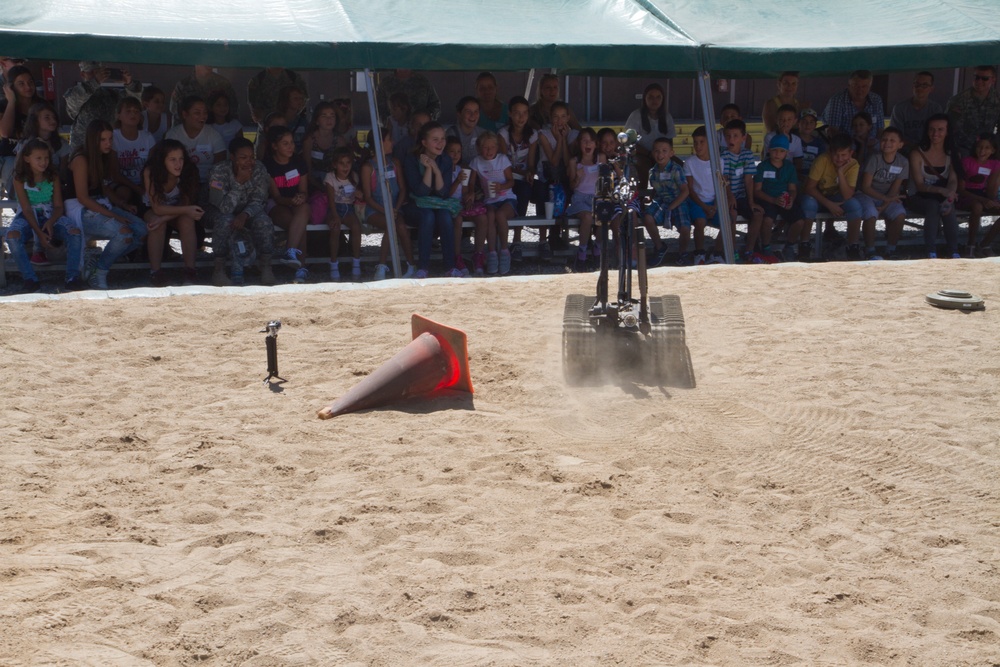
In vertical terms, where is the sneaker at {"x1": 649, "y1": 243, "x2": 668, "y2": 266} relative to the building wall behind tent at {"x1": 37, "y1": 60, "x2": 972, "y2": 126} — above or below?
below

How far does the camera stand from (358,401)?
224 inches

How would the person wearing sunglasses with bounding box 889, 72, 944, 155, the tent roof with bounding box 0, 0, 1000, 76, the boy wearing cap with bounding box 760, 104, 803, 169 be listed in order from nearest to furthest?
the tent roof with bounding box 0, 0, 1000, 76
the boy wearing cap with bounding box 760, 104, 803, 169
the person wearing sunglasses with bounding box 889, 72, 944, 155

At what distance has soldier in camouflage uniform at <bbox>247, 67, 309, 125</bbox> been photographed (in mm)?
10688

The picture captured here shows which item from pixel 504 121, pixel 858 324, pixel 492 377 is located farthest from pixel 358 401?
pixel 504 121

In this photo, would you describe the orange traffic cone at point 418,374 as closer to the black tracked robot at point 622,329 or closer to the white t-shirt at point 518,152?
the black tracked robot at point 622,329

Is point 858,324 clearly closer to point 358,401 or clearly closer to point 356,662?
point 358,401

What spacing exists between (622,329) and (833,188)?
5.44m

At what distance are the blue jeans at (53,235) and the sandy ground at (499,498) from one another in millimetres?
1860

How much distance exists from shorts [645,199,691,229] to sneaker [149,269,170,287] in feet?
14.1

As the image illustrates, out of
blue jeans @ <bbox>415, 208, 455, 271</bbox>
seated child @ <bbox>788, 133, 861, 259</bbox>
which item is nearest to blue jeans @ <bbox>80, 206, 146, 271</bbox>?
blue jeans @ <bbox>415, 208, 455, 271</bbox>

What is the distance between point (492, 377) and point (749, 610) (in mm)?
2685

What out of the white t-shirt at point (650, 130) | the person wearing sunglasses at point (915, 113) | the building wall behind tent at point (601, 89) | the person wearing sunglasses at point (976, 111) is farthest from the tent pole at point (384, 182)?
the building wall behind tent at point (601, 89)

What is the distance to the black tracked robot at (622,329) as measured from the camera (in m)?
6.09

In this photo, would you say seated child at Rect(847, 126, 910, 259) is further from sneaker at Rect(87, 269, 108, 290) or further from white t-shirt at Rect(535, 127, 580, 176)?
sneaker at Rect(87, 269, 108, 290)
